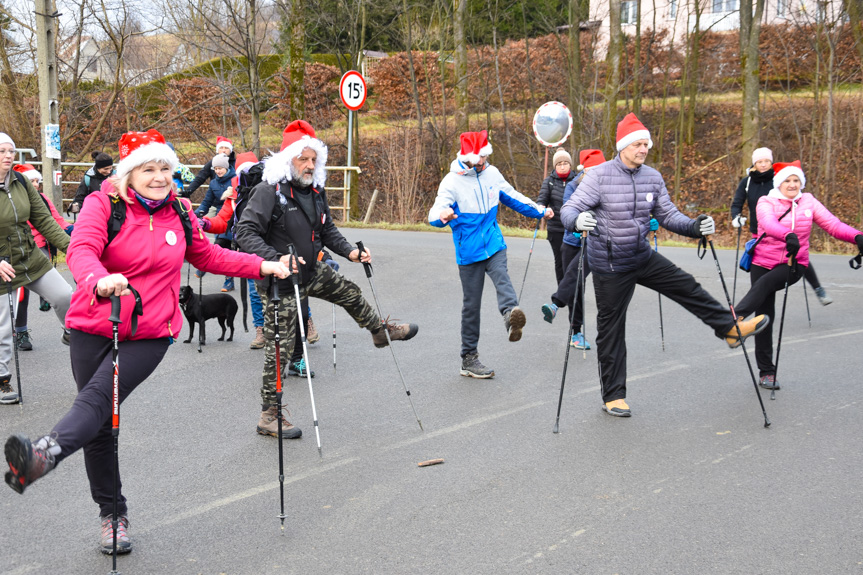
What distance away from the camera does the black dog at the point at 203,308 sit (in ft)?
30.2

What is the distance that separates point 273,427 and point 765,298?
14.6ft

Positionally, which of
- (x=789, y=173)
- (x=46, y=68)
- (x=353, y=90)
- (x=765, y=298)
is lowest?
(x=765, y=298)

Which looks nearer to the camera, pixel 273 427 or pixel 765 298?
pixel 273 427

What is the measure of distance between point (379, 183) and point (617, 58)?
11.3 metres

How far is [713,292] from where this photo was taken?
12453 millimetres

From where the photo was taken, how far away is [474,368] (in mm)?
7855

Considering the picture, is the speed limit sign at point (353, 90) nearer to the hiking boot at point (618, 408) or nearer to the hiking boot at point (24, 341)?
the hiking boot at point (24, 341)

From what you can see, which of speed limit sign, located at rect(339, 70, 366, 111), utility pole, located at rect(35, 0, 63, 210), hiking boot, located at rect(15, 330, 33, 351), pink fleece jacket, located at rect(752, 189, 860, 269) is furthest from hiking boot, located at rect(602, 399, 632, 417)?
speed limit sign, located at rect(339, 70, 366, 111)

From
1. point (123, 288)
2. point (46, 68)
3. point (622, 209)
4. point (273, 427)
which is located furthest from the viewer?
point (46, 68)

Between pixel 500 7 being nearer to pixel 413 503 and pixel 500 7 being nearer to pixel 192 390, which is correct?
pixel 192 390

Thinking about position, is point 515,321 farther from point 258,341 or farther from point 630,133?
point 258,341

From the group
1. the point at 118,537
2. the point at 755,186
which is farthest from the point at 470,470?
the point at 755,186

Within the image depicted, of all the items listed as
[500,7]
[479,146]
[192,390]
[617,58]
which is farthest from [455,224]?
[500,7]

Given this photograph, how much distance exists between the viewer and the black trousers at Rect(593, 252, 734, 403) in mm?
6512
